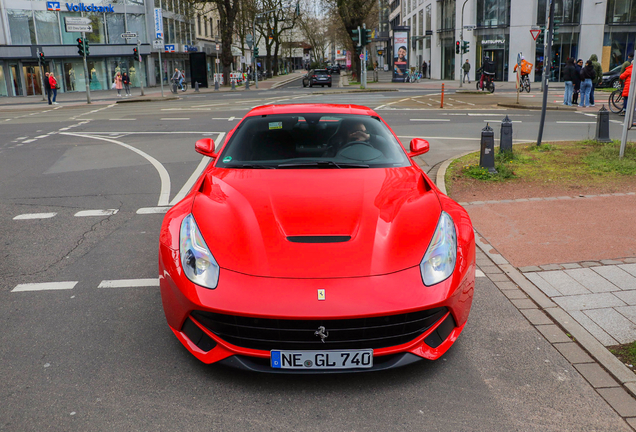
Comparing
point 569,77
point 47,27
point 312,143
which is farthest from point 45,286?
point 47,27

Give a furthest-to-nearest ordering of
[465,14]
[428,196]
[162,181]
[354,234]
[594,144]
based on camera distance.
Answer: [465,14] < [594,144] < [162,181] < [428,196] < [354,234]

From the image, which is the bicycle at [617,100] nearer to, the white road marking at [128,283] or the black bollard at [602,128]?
the black bollard at [602,128]

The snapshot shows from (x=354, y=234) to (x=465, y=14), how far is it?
49.7 meters

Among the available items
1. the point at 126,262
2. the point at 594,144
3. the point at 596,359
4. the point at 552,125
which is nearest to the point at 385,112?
the point at 552,125

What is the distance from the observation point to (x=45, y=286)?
4738mm

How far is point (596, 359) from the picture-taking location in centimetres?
347

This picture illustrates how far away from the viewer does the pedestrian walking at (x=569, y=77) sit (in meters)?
21.5

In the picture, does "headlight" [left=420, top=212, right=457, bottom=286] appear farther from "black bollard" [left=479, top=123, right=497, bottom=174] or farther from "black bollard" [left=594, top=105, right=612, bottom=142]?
"black bollard" [left=594, top=105, right=612, bottom=142]

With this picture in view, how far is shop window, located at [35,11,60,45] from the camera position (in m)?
45.7

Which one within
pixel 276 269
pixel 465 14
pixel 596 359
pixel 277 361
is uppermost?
pixel 465 14

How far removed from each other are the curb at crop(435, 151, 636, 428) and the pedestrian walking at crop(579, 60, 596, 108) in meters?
18.1

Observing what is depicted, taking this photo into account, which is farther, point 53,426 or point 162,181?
point 162,181

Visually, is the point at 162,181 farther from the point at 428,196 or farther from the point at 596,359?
the point at 596,359

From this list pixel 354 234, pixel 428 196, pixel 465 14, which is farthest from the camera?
pixel 465 14
